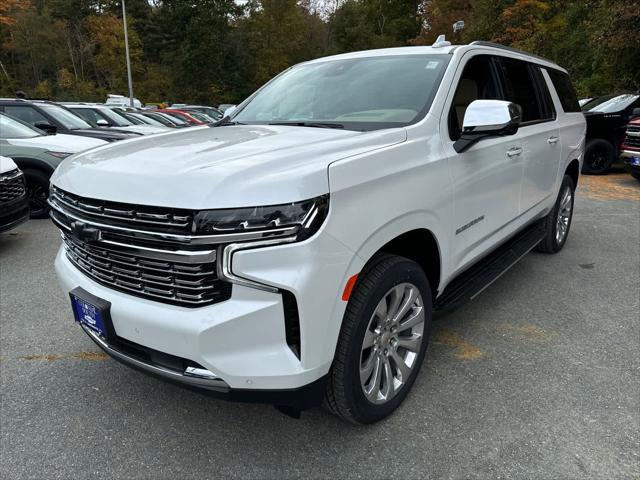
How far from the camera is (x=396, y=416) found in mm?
2557

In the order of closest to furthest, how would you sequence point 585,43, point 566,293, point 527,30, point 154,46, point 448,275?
point 448,275
point 566,293
point 585,43
point 527,30
point 154,46

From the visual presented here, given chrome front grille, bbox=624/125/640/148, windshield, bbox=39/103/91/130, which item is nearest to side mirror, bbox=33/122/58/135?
windshield, bbox=39/103/91/130

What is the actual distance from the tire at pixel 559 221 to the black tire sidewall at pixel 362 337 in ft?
9.14

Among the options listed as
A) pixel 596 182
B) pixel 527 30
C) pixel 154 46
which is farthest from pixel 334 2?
A: pixel 596 182

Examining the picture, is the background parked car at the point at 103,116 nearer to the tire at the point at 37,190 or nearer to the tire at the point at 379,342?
the tire at the point at 37,190

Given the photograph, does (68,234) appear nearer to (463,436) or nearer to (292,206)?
(292,206)

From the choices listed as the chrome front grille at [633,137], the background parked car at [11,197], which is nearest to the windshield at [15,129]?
the background parked car at [11,197]

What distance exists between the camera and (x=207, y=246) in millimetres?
1799

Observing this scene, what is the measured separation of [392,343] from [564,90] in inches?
154

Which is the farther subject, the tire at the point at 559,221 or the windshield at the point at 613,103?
the windshield at the point at 613,103

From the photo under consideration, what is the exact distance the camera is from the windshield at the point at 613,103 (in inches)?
422

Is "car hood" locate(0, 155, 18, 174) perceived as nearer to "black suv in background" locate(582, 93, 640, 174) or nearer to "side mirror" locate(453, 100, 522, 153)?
"side mirror" locate(453, 100, 522, 153)

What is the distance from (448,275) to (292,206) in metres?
1.40

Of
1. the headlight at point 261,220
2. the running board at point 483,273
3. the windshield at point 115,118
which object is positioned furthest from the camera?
the windshield at point 115,118
